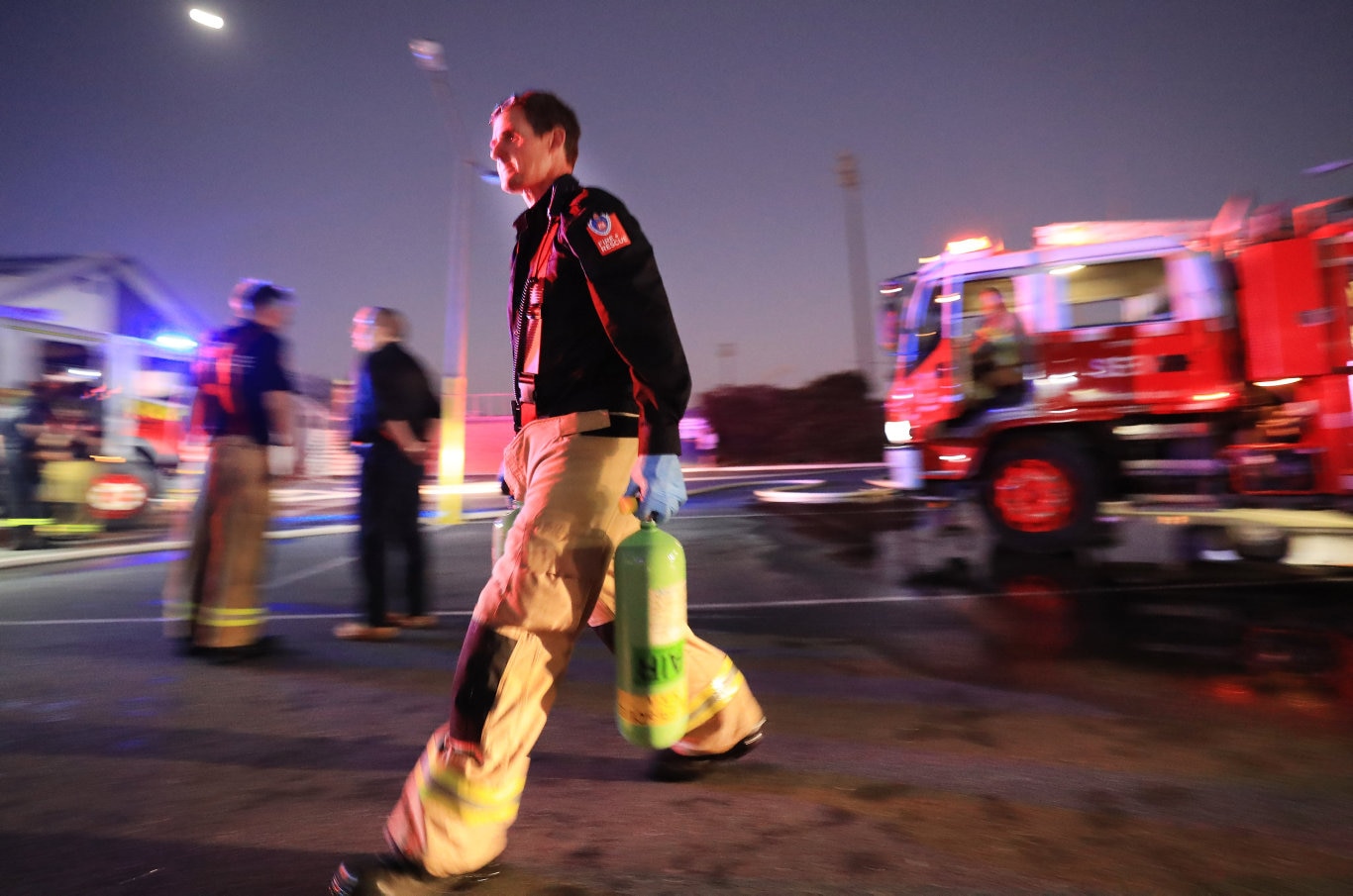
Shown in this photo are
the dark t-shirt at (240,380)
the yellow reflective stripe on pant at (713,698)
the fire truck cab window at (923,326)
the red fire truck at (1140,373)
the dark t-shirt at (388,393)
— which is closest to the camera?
the yellow reflective stripe on pant at (713,698)

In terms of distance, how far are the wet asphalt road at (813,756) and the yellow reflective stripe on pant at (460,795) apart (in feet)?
0.81

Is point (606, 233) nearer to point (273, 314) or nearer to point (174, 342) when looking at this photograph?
point (273, 314)

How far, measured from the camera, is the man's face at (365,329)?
495cm

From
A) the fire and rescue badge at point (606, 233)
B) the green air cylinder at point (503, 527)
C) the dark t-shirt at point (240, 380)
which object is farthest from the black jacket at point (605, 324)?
the dark t-shirt at point (240, 380)

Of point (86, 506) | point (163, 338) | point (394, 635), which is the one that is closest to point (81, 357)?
point (163, 338)

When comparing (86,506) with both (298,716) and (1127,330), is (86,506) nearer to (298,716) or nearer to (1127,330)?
(298,716)

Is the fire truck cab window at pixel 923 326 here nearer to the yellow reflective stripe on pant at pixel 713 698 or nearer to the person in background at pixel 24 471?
the yellow reflective stripe on pant at pixel 713 698

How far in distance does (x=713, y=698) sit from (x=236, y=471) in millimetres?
3194

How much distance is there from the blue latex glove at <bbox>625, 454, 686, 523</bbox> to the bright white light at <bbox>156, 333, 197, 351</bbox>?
42.1 ft

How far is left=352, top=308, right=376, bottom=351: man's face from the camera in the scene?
4945 millimetres

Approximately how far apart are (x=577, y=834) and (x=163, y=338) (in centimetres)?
1312

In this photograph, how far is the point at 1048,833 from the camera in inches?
88.7

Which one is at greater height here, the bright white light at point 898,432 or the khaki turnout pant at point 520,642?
the bright white light at point 898,432

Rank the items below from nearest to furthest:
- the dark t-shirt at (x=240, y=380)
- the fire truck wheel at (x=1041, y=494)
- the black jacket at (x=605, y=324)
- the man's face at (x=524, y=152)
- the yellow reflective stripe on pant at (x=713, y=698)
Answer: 1. the black jacket at (x=605, y=324)
2. the man's face at (x=524, y=152)
3. the yellow reflective stripe on pant at (x=713, y=698)
4. the dark t-shirt at (x=240, y=380)
5. the fire truck wheel at (x=1041, y=494)
